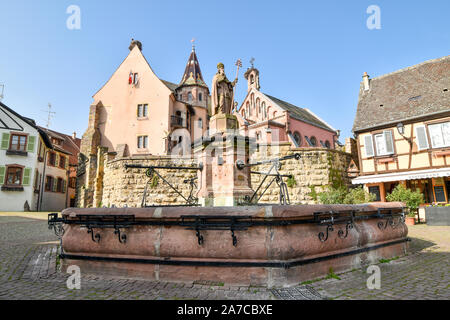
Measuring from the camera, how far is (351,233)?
173 inches

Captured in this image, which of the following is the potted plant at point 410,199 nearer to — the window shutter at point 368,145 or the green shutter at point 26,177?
the window shutter at point 368,145

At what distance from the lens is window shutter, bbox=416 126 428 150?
15297 millimetres

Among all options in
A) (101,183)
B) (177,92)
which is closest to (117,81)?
(177,92)

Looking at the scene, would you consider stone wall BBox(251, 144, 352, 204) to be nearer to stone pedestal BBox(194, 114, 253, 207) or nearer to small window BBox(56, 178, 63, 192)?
stone pedestal BBox(194, 114, 253, 207)

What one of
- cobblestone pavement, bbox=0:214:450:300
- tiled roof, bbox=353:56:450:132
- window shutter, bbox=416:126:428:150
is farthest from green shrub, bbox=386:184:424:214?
cobblestone pavement, bbox=0:214:450:300

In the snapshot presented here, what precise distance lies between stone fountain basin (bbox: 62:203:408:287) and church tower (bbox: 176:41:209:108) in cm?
2886

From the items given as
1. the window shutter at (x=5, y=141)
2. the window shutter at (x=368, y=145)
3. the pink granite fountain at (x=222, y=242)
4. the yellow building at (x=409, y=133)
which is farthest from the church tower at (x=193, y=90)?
the pink granite fountain at (x=222, y=242)

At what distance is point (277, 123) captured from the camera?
28.8 metres

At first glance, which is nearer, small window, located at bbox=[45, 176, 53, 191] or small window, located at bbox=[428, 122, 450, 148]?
small window, located at bbox=[428, 122, 450, 148]

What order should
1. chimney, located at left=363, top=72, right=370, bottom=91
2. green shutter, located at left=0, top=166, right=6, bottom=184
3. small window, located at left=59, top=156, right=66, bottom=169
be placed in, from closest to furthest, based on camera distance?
chimney, located at left=363, top=72, right=370, bottom=91, green shutter, located at left=0, top=166, right=6, bottom=184, small window, located at left=59, top=156, right=66, bottom=169

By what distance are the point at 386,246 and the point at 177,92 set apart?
3213 centimetres

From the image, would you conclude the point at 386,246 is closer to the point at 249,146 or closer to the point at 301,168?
the point at 249,146

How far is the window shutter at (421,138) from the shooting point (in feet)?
50.2

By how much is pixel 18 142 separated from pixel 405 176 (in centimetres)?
3295
